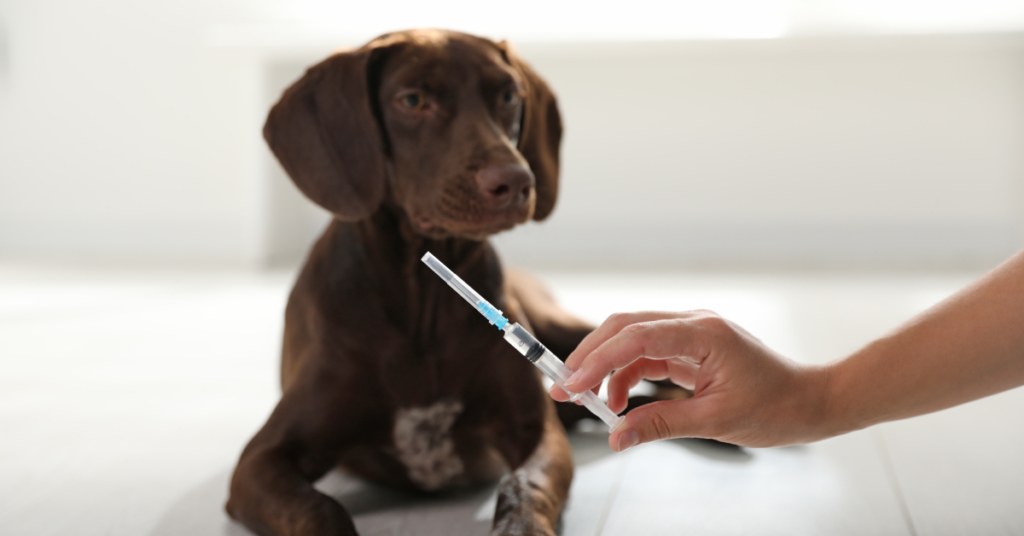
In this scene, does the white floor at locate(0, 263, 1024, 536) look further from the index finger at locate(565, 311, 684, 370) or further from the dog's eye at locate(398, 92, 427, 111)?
the dog's eye at locate(398, 92, 427, 111)

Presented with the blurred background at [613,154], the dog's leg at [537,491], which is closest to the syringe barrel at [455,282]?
the dog's leg at [537,491]

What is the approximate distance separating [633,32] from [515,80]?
→ 3460 mm

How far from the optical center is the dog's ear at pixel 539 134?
1.62 meters

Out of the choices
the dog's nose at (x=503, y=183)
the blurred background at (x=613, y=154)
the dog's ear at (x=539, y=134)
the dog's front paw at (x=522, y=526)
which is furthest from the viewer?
the blurred background at (x=613, y=154)

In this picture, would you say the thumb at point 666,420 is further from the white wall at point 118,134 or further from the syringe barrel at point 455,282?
the white wall at point 118,134

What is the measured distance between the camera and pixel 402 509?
4.64ft

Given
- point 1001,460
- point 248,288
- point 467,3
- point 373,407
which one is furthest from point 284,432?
point 467,3

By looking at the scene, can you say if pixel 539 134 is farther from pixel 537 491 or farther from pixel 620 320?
pixel 620 320

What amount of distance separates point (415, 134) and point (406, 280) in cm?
24

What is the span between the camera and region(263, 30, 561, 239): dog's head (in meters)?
1.32

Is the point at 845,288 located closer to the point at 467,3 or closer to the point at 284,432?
the point at 467,3

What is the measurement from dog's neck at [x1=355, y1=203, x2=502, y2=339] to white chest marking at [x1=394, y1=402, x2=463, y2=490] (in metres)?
0.12

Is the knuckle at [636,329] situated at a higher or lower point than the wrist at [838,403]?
higher

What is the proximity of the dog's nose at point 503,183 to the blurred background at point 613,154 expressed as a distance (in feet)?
6.91
